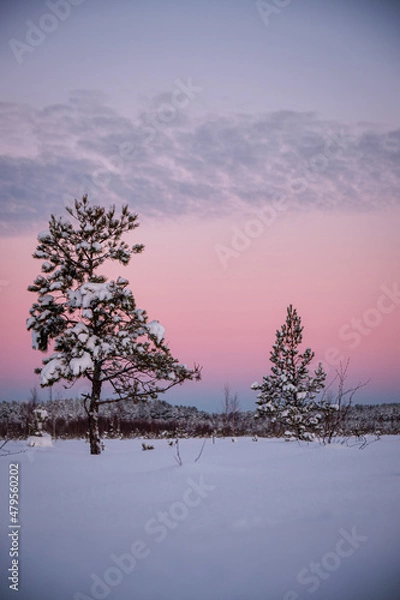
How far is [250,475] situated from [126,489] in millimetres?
1768

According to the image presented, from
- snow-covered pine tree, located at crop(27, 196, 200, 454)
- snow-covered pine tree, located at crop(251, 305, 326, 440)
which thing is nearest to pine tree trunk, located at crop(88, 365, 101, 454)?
snow-covered pine tree, located at crop(27, 196, 200, 454)

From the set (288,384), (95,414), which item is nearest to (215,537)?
(95,414)

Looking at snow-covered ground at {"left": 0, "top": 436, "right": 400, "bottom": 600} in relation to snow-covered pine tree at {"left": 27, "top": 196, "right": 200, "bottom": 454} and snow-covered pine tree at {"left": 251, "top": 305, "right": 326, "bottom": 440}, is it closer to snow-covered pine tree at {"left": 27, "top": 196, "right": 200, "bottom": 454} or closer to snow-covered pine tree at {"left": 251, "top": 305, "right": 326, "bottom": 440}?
snow-covered pine tree at {"left": 27, "top": 196, "right": 200, "bottom": 454}

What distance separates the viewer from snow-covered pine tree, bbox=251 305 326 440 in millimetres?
22484

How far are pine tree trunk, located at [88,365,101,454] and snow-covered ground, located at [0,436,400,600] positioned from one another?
629 cm

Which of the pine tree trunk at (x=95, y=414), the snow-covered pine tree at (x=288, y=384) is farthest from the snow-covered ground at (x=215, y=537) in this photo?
the snow-covered pine tree at (x=288, y=384)

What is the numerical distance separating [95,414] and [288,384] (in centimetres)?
1322

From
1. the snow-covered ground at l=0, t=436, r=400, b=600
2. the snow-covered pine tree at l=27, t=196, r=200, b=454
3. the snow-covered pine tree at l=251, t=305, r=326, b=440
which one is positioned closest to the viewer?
the snow-covered ground at l=0, t=436, r=400, b=600

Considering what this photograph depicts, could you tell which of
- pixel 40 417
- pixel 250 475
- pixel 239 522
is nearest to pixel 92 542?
pixel 239 522

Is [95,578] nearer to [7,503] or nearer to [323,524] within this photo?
[323,524]

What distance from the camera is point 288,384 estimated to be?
75.0 ft

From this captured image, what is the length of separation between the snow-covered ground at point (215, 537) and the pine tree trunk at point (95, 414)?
6.29 metres

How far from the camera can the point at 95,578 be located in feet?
10.8

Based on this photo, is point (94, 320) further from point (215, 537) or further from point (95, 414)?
point (215, 537)
